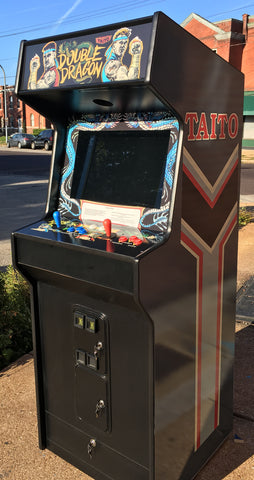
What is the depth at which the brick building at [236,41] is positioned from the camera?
1065 inches

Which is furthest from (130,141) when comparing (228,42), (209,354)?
(228,42)

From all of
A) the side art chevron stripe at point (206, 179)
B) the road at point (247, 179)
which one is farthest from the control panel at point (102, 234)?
the road at point (247, 179)

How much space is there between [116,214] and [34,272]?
20.2 inches

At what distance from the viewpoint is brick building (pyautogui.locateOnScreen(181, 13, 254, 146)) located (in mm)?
27047

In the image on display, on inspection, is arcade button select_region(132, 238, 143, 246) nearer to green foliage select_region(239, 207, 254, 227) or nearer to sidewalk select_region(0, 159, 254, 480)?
sidewalk select_region(0, 159, 254, 480)

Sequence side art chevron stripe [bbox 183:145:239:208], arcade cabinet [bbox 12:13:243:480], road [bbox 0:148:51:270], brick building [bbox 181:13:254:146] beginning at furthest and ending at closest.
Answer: brick building [bbox 181:13:254:146] → road [bbox 0:148:51:270] → side art chevron stripe [bbox 183:145:239:208] → arcade cabinet [bbox 12:13:243:480]

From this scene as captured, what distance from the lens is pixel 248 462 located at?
237 cm

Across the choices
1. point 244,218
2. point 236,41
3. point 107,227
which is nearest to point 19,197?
point 244,218

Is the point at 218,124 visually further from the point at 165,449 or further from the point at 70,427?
the point at 70,427

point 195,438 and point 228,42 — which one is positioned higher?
point 228,42

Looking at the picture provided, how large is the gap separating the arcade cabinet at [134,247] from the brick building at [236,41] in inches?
1072

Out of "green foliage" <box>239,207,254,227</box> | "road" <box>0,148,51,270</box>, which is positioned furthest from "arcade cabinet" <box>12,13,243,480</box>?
"green foliage" <box>239,207,254,227</box>

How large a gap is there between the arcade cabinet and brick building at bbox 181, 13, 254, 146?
89.3 ft

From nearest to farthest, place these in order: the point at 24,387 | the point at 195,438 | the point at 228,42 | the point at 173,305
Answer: the point at 173,305
the point at 195,438
the point at 24,387
the point at 228,42
